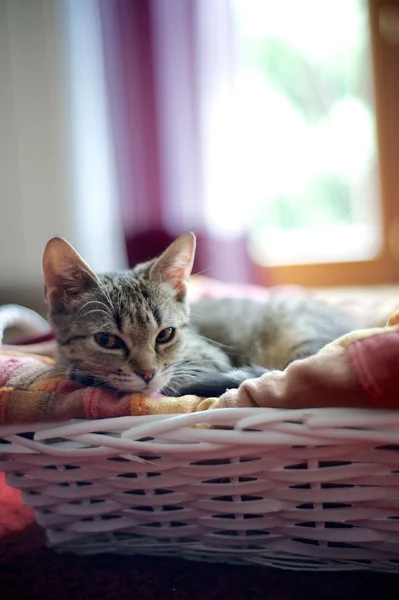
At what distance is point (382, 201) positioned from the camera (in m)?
2.45

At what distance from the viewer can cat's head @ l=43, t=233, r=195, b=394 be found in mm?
981

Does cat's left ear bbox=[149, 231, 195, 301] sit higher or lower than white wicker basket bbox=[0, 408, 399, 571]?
higher

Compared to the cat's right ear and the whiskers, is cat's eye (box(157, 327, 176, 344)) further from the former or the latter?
the cat's right ear

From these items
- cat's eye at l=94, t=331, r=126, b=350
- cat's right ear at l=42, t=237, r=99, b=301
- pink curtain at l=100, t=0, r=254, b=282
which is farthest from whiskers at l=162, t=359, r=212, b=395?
pink curtain at l=100, t=0, r=254, b=282

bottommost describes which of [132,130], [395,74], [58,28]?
[132,130]

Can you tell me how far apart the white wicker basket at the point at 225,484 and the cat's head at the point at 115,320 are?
7.0 inches

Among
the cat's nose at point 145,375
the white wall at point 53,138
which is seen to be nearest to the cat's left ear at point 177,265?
the cat's nose at point 145,375

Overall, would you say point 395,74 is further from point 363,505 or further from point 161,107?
point 363,505

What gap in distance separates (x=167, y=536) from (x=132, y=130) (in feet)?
5.56

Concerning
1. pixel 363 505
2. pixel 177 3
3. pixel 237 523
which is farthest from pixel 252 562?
pixel 177 3

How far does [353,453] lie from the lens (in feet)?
2.36

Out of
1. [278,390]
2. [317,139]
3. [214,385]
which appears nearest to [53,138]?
[317,139]

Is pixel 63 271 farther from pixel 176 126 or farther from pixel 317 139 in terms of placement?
pixel 317 139

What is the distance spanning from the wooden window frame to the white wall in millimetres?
719
